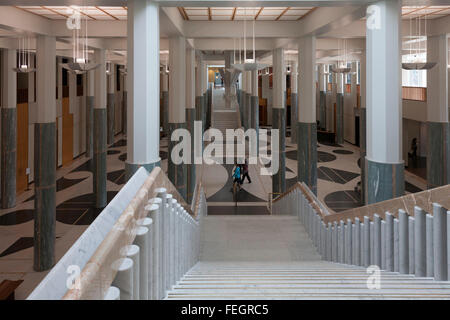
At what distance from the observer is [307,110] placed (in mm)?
15227

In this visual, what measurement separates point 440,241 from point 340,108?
119 feet

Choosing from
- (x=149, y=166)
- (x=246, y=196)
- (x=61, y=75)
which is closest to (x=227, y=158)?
(x=246, y=196)

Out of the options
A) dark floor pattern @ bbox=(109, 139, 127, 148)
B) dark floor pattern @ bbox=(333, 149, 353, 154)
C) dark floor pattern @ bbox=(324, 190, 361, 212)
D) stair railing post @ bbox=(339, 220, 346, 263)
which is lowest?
dark floor pattern @ bbox=(324, 190, 361, 212)

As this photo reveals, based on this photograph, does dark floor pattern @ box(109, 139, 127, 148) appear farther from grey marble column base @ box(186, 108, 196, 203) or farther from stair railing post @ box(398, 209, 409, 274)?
stair railing post @ box(398, 209, 409, 274)

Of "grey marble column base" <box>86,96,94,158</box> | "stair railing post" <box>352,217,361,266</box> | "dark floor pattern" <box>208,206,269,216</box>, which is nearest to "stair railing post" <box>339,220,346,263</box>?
"stair railing post" <box>352,217,361,266</box>

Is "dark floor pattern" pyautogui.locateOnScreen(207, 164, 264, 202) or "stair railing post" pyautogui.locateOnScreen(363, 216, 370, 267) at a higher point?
"stair railing post" pyautogui.locateOnScreen(363, 216, 370, 267)

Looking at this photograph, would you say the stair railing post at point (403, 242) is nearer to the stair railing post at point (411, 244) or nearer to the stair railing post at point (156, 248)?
the stair railing post at point (411, 244)

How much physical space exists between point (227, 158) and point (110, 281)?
90.0ft

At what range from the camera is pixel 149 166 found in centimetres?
845

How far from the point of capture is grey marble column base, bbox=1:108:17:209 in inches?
781

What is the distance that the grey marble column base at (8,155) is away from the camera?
1984cm

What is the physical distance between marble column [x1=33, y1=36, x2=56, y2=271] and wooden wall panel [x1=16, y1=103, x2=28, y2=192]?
8.93 meters
